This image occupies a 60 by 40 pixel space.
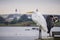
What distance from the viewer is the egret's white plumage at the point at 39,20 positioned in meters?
2.61

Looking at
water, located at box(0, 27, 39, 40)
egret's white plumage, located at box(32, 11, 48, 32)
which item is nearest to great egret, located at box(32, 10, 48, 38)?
egret's white plumage, located at box(32, 11, 48, 32)

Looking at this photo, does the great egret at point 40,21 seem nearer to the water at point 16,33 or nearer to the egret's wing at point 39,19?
the egret's wing at point 39,19

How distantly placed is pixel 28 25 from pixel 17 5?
450 millimetres

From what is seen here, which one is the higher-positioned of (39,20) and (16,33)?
(39,20)

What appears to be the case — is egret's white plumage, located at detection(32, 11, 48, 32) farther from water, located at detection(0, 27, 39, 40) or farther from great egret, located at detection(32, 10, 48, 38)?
water, located at detection(0, 27, 39, 40)

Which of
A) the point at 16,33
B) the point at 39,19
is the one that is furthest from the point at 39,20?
the point at 16,33

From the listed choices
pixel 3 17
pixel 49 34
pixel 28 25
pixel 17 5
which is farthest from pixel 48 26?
pixel 3 17

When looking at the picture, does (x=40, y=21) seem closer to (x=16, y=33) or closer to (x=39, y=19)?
(x=39, y=19)

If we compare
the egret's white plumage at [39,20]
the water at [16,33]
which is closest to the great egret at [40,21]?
the egret's white plumage at [39,20]

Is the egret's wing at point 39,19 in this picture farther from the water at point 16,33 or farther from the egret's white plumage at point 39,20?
the water at point 16,33

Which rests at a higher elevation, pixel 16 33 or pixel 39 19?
pixel 39 19

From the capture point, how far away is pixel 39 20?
2.60m

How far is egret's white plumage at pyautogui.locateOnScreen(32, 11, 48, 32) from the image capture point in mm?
2606

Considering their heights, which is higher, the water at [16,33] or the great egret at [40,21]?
the great egret at [40,21]
